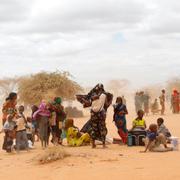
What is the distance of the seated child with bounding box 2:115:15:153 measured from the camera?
13.1 metres

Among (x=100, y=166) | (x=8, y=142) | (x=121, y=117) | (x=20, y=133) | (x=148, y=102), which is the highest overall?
(x=148, y=102)

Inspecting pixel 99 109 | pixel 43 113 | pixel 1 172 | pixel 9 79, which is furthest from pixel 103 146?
pixel 9 79

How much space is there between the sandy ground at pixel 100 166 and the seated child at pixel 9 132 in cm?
109

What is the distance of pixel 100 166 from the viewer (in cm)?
969

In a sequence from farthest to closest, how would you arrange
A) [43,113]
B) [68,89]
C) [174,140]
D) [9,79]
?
[9,79]
[68,89]
[43,113]
[174,140]

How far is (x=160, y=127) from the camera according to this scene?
510 inches

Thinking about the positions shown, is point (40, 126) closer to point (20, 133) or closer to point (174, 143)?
point (20, 133)

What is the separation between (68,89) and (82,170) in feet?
72.7

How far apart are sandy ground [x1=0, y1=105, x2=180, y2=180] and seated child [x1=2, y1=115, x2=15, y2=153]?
1087 millimetres

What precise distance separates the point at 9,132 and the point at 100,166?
14.1 feet

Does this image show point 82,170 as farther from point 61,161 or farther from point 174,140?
point 174,140

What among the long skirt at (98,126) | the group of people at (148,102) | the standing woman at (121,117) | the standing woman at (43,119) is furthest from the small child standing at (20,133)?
the group of people at (148,102)

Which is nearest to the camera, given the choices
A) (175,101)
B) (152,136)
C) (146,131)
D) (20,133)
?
(152,136)

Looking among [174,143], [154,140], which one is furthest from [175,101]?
[154,140]
